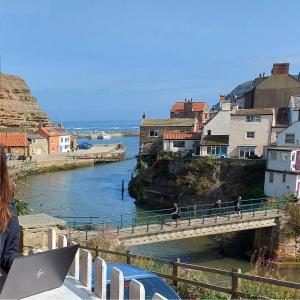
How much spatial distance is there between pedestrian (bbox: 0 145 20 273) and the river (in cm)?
1798

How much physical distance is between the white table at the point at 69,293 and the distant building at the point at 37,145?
65.5 m

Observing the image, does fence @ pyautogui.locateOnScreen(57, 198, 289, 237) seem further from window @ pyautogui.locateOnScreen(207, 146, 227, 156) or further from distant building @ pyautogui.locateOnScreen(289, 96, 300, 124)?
distant building @ pyautogui.locateOnScreen(289, 96, 300, 124)

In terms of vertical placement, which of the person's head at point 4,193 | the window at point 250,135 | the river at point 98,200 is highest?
the window at point 250,135

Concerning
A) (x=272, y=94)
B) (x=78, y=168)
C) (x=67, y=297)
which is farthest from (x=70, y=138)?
(x=67, y=297)

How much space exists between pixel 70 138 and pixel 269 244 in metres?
64.6

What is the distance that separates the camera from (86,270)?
4.45 m

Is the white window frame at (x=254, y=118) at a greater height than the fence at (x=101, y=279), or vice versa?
the white window frame at (x=254, y=118)

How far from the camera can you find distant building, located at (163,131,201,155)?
41.0m

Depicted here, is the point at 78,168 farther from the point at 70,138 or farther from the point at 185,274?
the point at 185,274

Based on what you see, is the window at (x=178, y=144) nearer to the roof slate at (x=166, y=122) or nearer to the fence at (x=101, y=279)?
the roof slate at (x=166, y=122)

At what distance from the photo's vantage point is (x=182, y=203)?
3459 cm

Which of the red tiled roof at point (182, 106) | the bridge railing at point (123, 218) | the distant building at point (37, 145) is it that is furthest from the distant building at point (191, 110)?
the bridge railing at point (123, 218)

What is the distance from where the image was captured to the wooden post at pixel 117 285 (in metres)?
3.82

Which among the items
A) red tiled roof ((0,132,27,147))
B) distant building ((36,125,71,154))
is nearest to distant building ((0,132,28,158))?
red tiled roof ((0,132,27,147))
